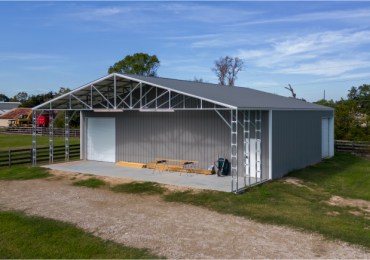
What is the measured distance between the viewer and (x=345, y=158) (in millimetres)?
20281

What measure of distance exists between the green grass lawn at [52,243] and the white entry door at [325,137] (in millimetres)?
15270

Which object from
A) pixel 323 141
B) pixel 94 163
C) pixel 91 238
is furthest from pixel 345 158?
pixel 91 238

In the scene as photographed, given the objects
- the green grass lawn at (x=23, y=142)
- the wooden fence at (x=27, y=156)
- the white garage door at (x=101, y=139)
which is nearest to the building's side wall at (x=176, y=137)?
the white garage door at (x=101, y=139)

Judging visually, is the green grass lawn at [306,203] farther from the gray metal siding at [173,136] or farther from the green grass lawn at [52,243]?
the green grass lawn at [52,243]

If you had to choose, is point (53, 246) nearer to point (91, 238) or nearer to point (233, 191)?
point (91, 238)

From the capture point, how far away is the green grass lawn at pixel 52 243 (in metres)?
6.86

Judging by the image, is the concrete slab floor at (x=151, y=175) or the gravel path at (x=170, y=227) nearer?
the gravel path at (x=170, y=227)

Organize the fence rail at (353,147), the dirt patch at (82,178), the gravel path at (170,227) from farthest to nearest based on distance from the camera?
the fence rail at (353,147)
the dirt patch at (82,178)
the gravel path at (170,227)

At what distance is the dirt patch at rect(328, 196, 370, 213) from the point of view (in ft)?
33.8

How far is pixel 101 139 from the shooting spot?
1875cm

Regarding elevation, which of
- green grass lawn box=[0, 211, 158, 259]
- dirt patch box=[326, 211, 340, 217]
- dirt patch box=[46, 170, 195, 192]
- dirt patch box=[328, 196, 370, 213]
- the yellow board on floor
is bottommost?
green grass lawn box=[0, 211, 158, 259]

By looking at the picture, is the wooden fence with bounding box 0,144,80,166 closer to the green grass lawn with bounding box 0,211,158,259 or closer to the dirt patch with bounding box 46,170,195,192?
the dirt patch with bounding box 46,170,195,192

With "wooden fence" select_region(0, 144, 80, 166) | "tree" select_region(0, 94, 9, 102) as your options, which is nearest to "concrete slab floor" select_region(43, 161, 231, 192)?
"wooden fence" select_region(0, 144, 80, 166)

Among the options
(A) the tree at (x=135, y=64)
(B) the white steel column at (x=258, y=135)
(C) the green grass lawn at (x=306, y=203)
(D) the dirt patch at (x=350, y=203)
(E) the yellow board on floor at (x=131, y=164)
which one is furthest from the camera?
(A) the tree at (x=135, y=64)
